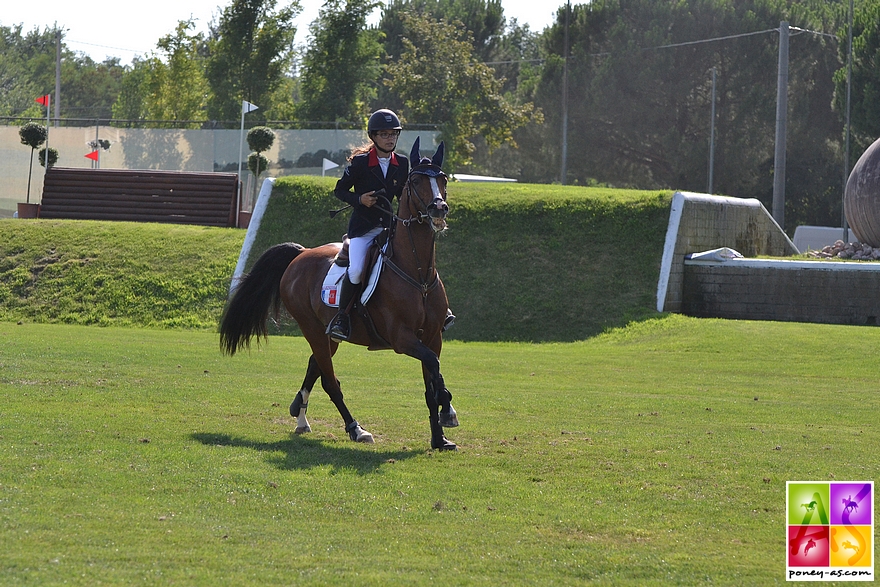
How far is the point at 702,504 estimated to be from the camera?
723cm

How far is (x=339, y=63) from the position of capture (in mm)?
51688

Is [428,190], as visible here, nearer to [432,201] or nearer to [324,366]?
[432,201]

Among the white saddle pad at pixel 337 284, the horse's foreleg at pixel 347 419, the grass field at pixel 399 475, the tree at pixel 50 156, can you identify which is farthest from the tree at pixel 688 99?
the horse's foreleg at pixel 347 419

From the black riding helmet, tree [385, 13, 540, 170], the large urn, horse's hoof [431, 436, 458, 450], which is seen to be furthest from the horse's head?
tree [385, 13, 540, 170]

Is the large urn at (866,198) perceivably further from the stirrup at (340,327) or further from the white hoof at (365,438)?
the white hoof at (365,438)

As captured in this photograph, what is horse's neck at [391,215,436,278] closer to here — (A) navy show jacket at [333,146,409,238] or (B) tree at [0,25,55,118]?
(A) navy show jacket at [333,146,409,238]

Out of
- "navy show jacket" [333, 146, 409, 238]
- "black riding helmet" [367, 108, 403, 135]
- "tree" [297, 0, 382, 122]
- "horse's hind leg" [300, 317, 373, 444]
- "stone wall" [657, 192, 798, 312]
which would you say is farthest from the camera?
"tree" [297, 0, 382, 122]

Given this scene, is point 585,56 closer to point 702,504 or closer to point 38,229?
point 38,229

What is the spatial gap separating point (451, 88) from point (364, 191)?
1568 inches

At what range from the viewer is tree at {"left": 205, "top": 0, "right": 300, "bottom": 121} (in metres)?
50.2

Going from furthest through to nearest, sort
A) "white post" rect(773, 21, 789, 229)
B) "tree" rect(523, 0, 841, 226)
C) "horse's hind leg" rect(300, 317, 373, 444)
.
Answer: "tree" rect(523, 0, 841, 226), "white post" rect(773, 21, 789, 229), "horse's hind leg" rect(300, 317, 373, 444)

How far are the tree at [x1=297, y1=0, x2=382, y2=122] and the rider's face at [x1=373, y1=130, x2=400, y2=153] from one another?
4255cm

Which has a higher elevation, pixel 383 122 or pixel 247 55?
pixel 247 55

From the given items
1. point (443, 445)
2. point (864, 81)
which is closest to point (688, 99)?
point (864, 81)
